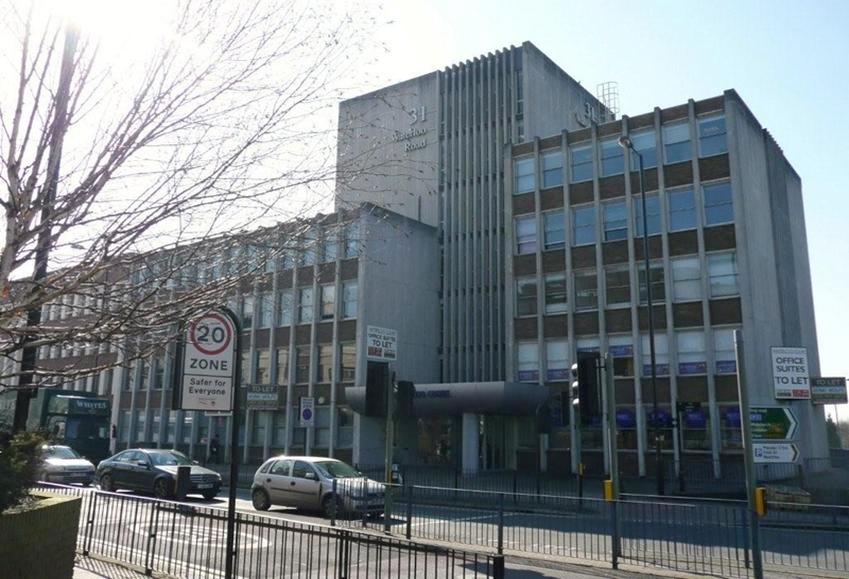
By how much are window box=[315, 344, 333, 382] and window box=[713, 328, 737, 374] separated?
19.2 metres

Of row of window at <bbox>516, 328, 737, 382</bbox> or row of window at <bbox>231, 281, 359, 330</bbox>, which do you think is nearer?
row of window at <bbox>516, 328, 737, 382</bbox>

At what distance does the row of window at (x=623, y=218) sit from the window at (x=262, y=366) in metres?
16.1

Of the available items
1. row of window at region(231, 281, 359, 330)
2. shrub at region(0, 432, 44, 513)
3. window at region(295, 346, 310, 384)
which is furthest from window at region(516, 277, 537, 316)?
shrub at region(0, 432, 44, 513)

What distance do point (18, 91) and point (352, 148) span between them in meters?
2.96

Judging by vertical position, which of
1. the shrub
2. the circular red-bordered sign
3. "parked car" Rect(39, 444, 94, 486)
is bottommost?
"parked car" Rect(39, 444, 94, 486)

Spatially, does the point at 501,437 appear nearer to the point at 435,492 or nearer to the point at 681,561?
the point at 435,492

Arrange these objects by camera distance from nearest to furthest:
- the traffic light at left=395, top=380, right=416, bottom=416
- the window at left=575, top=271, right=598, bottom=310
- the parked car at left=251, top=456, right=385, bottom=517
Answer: the traffic light at left=395, top=380, right=416, bottom=416 → the parked car at left=251, top=456, right=385, bottom=517 → the window at left=575, top=271, right=598, bottom=310

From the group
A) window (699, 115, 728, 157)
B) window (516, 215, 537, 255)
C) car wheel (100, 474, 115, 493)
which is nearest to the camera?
car wheel (100, 474, 115, 493)

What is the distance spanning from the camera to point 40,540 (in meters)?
8.31

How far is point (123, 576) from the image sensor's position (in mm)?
10148

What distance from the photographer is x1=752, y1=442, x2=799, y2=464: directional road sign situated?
15891 millimetres

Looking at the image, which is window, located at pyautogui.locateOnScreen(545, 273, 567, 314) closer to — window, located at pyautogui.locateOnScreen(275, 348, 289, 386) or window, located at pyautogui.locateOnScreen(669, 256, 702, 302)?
window, located at pyautogui.locateOnScreen(669, 256, 702, 302)

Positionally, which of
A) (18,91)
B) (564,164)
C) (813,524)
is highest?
(564,164)

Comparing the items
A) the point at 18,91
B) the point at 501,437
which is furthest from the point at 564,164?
the point at 18,91
